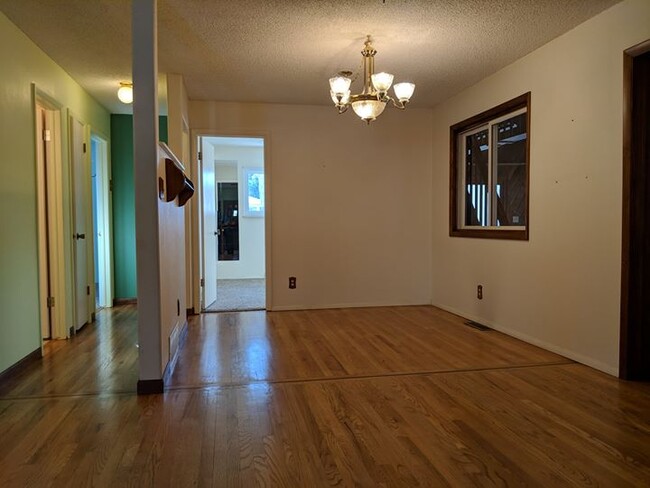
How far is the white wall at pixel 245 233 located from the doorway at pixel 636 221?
5.94 metres

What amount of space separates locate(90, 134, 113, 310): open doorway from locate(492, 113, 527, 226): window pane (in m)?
4.25

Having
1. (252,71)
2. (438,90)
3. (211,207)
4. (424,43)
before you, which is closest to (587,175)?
(424,43)

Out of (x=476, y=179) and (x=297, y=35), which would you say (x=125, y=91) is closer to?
(x=297, y=35)

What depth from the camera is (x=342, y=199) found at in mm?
5078

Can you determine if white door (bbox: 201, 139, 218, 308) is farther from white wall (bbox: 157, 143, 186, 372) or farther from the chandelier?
the chandelier

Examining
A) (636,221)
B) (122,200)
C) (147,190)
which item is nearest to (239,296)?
(122,200)

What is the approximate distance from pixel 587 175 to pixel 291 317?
9.55 ft

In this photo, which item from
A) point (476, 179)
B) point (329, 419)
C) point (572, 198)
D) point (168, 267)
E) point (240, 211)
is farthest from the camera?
point (240, 211)

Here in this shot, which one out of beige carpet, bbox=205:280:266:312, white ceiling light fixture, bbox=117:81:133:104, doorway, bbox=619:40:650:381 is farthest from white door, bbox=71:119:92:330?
doorway, bbox=619:40:650:381

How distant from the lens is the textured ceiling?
273cm

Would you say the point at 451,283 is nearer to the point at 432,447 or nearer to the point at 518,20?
the point at 518,20

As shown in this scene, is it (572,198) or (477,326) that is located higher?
(572,198)

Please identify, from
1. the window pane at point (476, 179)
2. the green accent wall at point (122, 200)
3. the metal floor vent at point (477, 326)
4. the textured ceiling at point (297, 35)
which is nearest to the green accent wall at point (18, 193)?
the textured ceiling at point (297, 35)

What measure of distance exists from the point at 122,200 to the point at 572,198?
478cm
